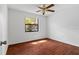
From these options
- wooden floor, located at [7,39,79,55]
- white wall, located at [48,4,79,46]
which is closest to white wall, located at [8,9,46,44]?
wooden floor, located at [7,39,79,55]

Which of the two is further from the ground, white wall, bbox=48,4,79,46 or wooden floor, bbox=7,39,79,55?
white wall, bbox=48,4,79,46

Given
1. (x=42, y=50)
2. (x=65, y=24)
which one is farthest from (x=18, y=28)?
(x=65, y=24)

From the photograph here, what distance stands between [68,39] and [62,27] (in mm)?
578

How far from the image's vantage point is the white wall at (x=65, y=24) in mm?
3113

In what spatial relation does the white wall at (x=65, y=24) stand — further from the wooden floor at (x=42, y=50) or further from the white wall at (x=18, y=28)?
the white wall at (x=18, y=28)

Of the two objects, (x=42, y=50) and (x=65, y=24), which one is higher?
(x=65, y=24)

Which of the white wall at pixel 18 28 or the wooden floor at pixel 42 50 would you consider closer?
the wooden floor at pixel 42 50

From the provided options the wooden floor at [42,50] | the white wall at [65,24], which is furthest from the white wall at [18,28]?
the white wall at [65,24]

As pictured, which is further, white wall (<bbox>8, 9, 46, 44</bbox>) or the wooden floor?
white wall (<bbox>8, 9, 46, 44</bbox>)

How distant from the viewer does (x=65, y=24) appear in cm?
354

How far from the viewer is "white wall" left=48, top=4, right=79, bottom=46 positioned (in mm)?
3113

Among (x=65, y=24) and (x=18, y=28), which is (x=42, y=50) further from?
(x=65, y=24)

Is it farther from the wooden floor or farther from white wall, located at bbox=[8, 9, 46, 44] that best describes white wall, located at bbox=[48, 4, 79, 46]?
white wall, located at bbox=[8, 9, 46, 44]
